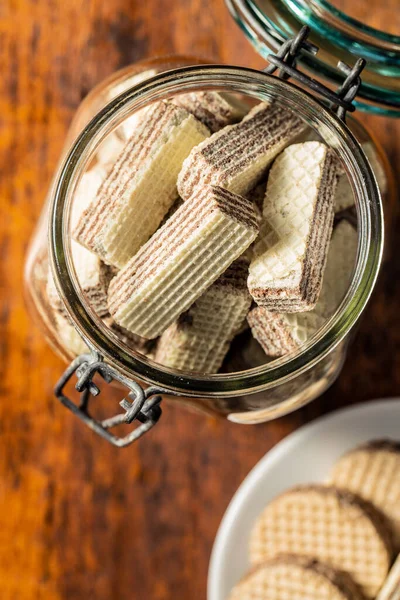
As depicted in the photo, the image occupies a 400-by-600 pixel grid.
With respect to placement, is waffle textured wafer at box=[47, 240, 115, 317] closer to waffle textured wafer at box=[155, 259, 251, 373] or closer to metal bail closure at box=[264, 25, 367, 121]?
waffle textured wafer at box=[155, 259, 251, 373]

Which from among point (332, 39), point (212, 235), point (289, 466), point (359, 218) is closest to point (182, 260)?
point (212, 235)

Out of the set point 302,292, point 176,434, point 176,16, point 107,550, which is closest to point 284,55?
point 302,292

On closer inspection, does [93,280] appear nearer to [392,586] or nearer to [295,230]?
[295,230]

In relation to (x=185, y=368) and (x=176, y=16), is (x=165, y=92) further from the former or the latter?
(x=176, y=16)

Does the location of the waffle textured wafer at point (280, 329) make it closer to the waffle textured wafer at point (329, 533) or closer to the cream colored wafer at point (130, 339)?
the cream colored wafer at point (130, 339)

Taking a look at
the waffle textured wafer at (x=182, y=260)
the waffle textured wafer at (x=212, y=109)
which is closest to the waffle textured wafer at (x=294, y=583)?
the waffle textured wafer at (x=182, y=260)

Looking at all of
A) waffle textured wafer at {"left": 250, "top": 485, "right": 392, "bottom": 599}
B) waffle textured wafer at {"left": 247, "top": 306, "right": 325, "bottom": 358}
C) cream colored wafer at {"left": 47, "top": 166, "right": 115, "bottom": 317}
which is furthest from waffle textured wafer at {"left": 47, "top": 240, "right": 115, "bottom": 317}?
waffle textured wafer at {"left": 250, "top": 485, "right": 392, "bottom": 599}

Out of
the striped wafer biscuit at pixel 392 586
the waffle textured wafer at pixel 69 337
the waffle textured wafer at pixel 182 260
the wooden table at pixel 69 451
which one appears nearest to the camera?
the waffle textured wafer at pixel 182 260
